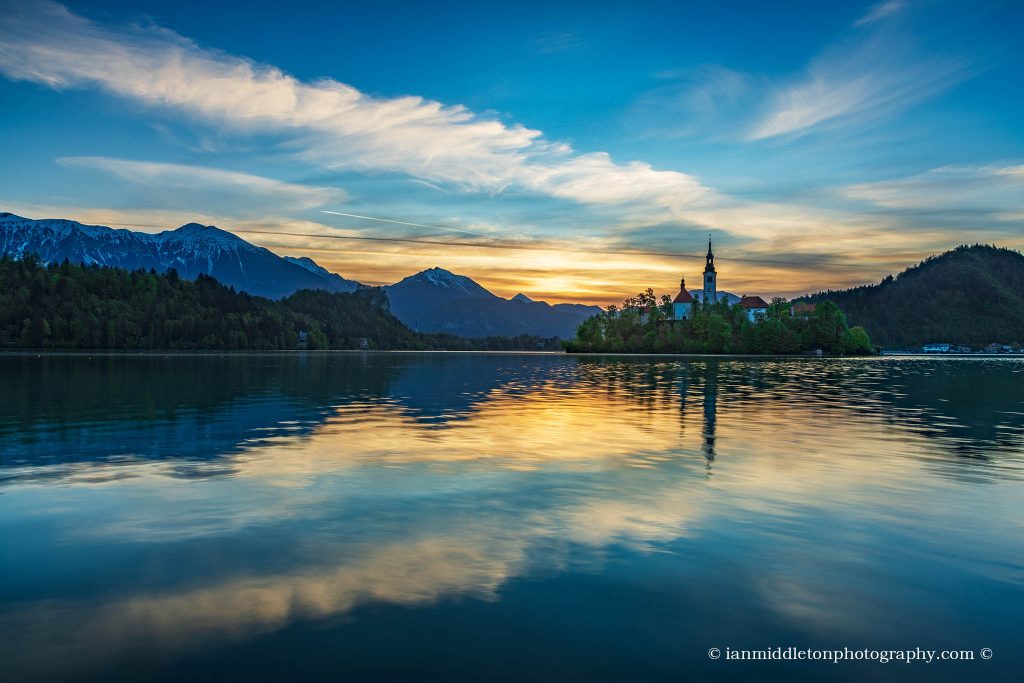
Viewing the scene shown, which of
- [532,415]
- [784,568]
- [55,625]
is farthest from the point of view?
[532,415]

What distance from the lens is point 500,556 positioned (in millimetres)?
15289

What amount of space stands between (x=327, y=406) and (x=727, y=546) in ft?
141

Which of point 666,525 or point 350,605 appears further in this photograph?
point 666,525

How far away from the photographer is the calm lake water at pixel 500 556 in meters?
10.3

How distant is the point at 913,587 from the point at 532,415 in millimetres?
35366

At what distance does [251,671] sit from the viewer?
9.64m

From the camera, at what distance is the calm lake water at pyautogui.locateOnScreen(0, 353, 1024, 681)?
405 inches

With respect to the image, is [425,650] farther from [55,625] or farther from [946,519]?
[946,519]

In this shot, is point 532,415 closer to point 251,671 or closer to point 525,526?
point 525,526

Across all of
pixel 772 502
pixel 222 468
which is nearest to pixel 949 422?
pixel 772 502

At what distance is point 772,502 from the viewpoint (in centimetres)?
2062

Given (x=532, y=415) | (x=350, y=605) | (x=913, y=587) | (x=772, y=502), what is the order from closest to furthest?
(x=350, y=605)
(x=913, y=587)
(x=772, y=502)
(x=532, y=415)

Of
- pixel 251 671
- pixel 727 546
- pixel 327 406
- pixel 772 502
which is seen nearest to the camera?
pixel 251 671

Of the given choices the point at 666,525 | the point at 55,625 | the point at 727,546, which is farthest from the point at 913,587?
the point at 55,625
